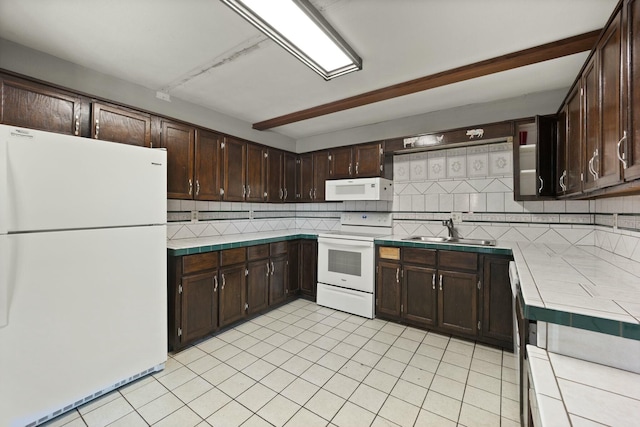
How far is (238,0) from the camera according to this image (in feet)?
4.50

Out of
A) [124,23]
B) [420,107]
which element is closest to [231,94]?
[124,23]

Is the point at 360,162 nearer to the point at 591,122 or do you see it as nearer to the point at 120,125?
the point at 591,122

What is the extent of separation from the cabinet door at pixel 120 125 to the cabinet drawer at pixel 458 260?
301 centimetres

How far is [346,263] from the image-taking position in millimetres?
3295

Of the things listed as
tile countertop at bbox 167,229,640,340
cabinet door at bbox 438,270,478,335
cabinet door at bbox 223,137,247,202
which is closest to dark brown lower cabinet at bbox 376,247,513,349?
cabinet door at bbox 438,270,478,335

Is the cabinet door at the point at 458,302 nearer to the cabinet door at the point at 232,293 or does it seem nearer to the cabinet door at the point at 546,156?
the cabinet door at the point at 546,156

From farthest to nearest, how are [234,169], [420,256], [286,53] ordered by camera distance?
[234,169]
[420,256]
[286,53]

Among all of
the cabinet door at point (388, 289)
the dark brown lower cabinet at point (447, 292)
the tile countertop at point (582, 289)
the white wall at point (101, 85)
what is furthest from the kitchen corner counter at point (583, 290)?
the white wall at point (101, 85)

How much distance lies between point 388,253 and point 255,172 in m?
1.98

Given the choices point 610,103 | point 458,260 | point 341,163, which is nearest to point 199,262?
point 341,163

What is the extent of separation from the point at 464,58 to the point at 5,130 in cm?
297

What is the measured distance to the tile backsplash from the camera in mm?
2441

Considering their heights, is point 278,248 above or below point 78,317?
above

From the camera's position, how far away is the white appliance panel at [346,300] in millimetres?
3102
